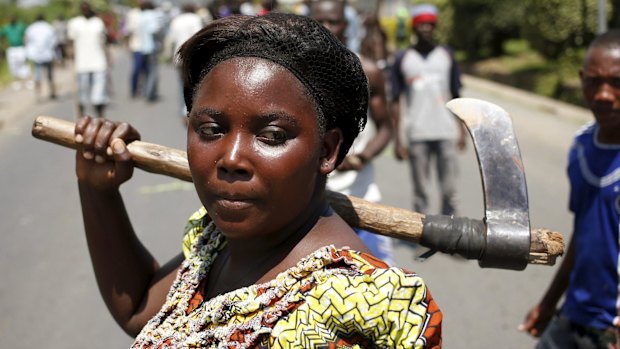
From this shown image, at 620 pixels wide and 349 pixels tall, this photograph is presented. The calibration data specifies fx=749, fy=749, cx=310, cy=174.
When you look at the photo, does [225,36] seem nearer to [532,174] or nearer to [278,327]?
[278,327]

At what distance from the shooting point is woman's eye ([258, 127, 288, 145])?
142cm

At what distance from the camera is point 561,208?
6.85 metres

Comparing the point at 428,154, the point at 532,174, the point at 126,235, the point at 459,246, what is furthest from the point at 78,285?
the point at 532,174

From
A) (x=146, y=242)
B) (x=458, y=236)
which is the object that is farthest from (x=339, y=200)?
(x=146, y=242)

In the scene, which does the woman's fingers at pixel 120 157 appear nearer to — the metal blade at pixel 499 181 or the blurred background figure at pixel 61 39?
the metal blade at pixel 499 181

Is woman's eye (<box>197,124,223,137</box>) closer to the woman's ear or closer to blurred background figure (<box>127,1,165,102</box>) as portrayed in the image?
the woman's ear

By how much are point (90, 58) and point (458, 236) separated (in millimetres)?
11053

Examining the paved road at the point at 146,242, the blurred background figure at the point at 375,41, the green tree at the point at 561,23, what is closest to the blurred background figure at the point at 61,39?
the paved road at the point at 146,242

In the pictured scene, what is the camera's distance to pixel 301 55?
1466 millimetres

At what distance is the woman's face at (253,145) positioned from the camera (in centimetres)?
142

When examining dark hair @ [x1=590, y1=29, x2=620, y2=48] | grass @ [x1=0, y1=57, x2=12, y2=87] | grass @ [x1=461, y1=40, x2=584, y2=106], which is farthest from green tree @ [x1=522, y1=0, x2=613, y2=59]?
grass @ [x1=0, y1=57, x2=12, y2=87]

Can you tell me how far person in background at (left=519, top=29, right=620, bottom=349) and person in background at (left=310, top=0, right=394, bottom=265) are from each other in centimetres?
122

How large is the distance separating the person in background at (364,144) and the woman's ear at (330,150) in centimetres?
227

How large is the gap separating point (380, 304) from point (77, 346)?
11.6ft
